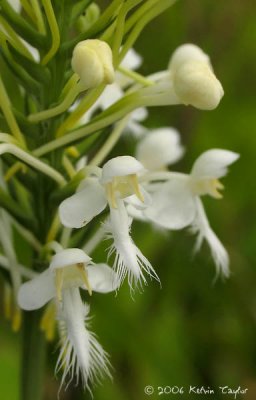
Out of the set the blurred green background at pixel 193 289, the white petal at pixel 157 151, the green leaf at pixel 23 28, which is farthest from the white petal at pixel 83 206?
the blurred green background at pixel 193 289

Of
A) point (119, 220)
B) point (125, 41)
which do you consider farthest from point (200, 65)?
point (119, 220)

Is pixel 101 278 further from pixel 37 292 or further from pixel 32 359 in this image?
pixel 32 359

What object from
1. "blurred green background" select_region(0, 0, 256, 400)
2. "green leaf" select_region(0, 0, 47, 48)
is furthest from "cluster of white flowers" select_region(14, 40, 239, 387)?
"blurred green background" select_region(0, 0, 256, 400)

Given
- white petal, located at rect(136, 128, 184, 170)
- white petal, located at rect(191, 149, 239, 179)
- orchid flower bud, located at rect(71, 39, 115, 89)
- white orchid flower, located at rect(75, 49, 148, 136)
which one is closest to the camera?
orchid flower bud, located at rect(71, 39, 115, 89)

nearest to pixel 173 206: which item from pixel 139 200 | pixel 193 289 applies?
pixel 139 200

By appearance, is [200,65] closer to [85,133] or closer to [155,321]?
[85,133]

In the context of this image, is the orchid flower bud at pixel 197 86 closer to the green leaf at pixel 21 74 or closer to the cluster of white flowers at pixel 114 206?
the cluster of white flowers at pixel 114 206

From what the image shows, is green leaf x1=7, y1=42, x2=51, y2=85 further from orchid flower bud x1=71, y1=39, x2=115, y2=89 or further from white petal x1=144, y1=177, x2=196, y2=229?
white petal x1=144, y1=177, x2=196, y2=229
